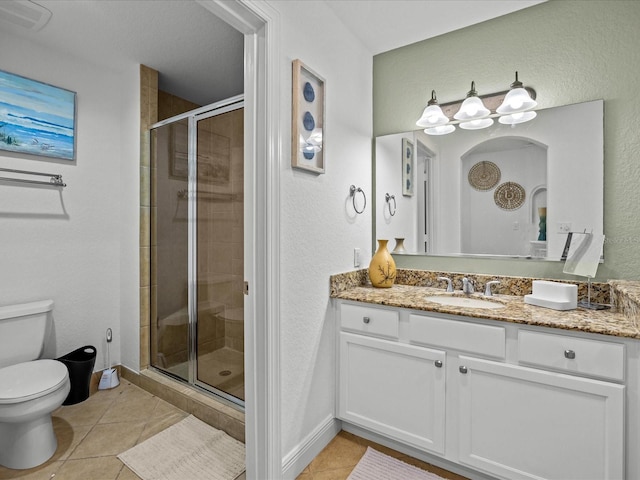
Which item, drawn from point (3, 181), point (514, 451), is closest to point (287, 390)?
point (514, 451)

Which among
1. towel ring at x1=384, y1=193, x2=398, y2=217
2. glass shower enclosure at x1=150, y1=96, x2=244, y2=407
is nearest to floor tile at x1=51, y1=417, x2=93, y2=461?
glass shower enclosure at x1=150, y1=96, x2=244, y2=407

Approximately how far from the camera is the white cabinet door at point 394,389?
160 centimetres

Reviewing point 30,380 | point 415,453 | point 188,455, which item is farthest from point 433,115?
point 30,380

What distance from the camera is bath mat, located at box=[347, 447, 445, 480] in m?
1.60

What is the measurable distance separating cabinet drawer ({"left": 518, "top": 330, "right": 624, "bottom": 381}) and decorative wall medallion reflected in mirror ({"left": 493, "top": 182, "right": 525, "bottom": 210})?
0.83m

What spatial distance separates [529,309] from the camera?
5.09 ft

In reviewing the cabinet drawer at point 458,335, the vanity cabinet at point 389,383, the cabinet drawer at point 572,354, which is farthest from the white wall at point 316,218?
the cabinet drawer at point 572,354

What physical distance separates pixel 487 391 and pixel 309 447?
923 mm

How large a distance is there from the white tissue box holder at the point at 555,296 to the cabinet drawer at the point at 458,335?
317 mm

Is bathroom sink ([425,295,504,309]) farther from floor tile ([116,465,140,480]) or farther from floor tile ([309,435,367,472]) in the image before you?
floor tile ([116,465,140,480])

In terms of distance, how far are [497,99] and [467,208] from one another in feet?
2.17

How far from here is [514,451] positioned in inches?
55.9

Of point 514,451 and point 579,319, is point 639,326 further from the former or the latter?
point 514,451

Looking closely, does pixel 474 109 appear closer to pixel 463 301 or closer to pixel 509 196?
pixel 509 196
